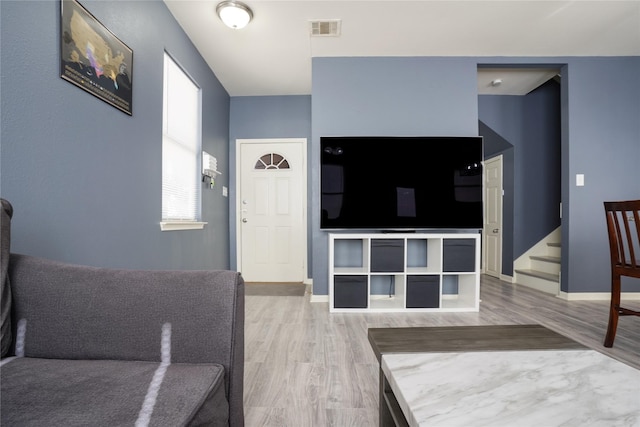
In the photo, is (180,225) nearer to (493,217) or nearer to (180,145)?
(180,145)

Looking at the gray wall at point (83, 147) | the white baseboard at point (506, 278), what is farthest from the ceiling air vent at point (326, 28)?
the white baseboard at point (506, 278)

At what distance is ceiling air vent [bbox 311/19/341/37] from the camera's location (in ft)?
8.45

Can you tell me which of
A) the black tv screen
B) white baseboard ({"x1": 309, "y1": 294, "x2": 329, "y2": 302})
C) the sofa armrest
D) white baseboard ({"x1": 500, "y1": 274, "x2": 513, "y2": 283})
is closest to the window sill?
the black tv screen

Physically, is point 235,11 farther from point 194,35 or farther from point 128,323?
point 128,323

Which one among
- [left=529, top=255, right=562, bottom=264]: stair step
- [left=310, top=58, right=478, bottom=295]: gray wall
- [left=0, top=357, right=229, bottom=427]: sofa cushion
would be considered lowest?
[left=529, top=255, right=562, bottom=264]: stair step

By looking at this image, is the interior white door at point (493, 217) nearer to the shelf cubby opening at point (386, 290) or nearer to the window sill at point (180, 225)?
the shelf cubby opening at point (386, 290)

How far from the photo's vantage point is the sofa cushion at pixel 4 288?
811 mm

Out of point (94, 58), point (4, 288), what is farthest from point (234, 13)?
point (4, 288)

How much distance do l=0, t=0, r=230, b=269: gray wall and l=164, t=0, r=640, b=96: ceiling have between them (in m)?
0.51

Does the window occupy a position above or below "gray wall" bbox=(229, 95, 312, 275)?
below

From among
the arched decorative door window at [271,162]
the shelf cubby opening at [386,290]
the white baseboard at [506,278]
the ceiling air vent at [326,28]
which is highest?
the ceiling air vent at [326,28]

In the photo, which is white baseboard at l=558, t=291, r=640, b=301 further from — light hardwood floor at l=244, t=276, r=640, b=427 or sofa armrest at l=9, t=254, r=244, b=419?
sofa armrest at l=9, t=254, r=244, b=419

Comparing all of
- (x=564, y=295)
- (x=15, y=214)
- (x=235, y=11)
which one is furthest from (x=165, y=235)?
(x=564, y=295)

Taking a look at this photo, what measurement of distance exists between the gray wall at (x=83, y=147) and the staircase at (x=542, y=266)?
412cm
